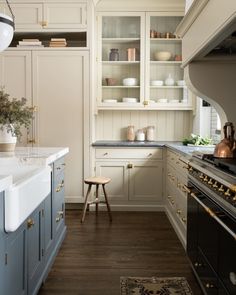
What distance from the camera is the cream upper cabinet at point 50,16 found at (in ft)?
13.7

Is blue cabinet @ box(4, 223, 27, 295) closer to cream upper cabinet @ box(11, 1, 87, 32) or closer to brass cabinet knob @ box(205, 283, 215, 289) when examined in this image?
brass cabinet knob @ box(205, 283, 215, 289)

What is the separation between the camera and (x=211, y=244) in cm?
190

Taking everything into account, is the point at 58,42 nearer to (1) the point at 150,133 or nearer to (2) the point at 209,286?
(1) the point at 150,133

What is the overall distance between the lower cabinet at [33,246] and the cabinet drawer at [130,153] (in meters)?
1.29

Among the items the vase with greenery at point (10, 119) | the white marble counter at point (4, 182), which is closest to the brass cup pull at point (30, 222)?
the white marble counter at point (4, 182)

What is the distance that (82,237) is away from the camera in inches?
133

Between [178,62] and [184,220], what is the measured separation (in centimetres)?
241

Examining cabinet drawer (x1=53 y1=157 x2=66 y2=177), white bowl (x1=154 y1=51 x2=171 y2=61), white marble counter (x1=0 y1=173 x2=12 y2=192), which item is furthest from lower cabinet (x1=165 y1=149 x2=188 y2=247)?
white marble counter (x1=0 y1=173 x2=12 y2=192)

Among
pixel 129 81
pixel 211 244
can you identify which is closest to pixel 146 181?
pixel 129 81

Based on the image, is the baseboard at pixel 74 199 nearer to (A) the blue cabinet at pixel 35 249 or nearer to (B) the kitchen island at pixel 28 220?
(B) the kitchen island at pixel 28 220

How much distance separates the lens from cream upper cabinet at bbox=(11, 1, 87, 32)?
4184 mm

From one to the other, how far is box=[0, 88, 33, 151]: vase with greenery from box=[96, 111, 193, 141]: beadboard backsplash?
2.18 m

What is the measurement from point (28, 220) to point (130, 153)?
2.54m

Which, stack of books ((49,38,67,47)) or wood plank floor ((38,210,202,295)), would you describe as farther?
stack of books ((49,38,67,47))
